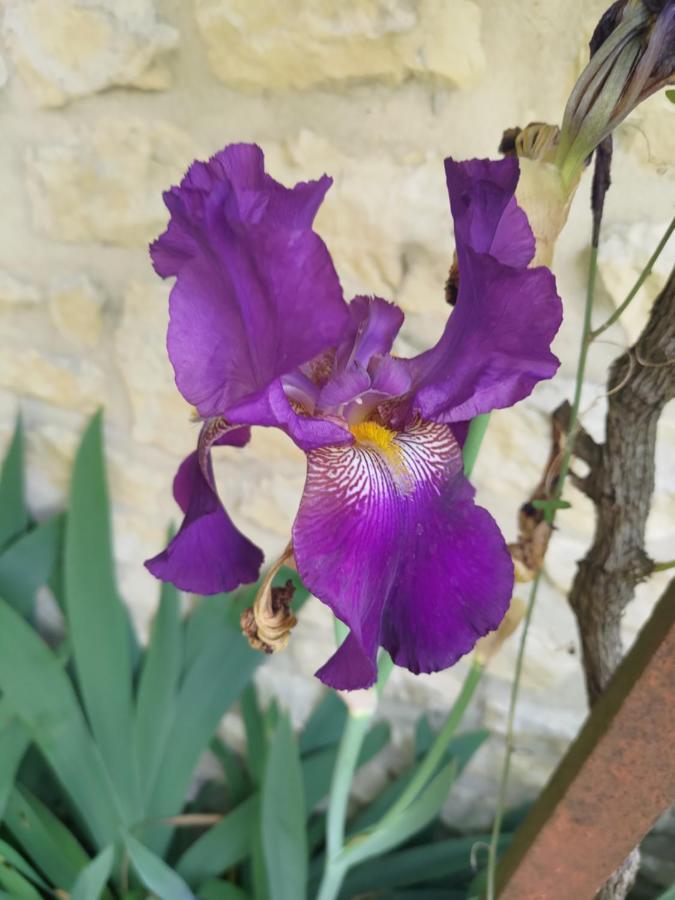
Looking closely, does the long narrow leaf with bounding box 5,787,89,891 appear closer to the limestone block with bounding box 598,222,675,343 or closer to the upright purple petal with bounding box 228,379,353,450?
the upright purple petal with bounding box 228,379,353,450

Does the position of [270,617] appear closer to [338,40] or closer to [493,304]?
[493,304]

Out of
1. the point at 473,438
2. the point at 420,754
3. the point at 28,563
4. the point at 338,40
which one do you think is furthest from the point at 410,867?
the point at 338,40

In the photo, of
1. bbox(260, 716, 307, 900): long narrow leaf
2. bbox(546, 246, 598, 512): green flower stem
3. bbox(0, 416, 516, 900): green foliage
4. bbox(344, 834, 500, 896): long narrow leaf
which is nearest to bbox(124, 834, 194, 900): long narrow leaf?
bbox(0, 416, 516, 900): green foliage

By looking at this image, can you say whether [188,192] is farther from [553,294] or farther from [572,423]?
[572,423]

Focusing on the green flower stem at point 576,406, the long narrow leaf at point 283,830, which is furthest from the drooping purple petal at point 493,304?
the long narrow leaf at point 283,830

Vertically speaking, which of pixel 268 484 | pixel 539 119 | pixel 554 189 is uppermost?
pixel 539 119

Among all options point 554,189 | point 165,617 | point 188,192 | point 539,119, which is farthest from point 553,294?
point 165,617

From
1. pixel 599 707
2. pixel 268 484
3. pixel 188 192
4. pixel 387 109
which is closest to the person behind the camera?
pixel 188 192
